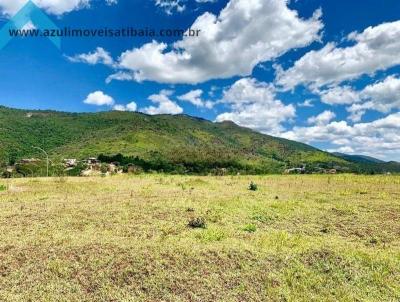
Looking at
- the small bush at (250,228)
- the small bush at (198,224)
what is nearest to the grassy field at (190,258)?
the small bush at (250,228)

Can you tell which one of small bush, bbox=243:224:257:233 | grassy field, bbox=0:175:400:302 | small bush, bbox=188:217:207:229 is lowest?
grassy field, bbox=0:175:400:302

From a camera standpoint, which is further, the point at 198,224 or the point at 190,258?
the point at 198,224

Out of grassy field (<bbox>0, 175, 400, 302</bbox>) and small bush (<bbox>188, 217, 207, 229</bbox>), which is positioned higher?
small bush (<bbox>188, 217, 207, 229</bbox>)

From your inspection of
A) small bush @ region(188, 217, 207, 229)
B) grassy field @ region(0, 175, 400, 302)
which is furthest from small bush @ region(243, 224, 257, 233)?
small bush @ region(188, 217, 207, 229)

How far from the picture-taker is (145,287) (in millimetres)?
10812

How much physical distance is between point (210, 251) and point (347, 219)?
9765 mm

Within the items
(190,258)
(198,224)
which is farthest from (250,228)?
(190,258)

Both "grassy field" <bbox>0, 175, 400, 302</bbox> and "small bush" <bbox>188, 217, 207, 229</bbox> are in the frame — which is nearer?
"grassy field" <bbox>0, 175, 400, 302</bbox>

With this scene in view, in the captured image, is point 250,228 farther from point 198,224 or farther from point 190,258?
Result: point 190,258

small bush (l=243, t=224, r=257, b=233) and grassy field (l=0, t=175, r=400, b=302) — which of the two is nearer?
grassy field (l=0, t=175, r=400, b=302)

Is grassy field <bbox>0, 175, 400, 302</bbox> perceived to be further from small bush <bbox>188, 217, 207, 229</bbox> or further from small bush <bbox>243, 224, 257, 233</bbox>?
small bush <bbox>188, 217, 207, 229</bbox>

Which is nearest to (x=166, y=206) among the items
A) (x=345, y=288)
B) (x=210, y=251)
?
(x=210, y=251)

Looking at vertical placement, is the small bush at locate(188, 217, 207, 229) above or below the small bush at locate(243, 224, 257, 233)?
above

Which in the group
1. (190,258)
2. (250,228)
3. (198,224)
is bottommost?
(190,258)
